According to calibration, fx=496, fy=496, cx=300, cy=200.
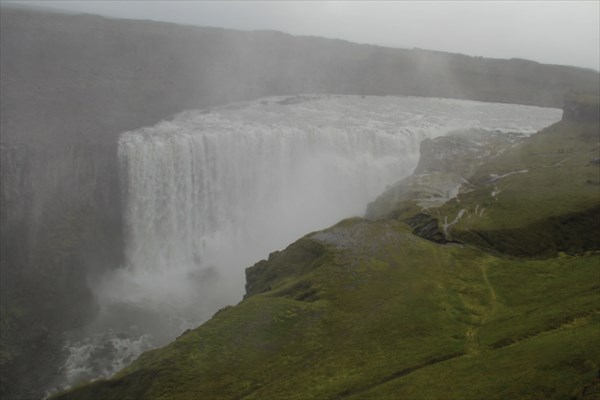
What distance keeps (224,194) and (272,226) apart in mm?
5365

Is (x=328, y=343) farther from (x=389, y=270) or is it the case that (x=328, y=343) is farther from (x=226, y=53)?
(x=226, y=53)

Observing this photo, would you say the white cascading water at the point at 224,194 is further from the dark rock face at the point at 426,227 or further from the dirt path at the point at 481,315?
the dirt path at the point at 481,315

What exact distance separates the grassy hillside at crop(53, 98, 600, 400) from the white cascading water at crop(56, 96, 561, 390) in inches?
553

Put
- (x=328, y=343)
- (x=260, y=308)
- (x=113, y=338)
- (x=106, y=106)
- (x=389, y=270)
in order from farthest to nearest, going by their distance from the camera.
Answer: (x=106, y=106)
(x=113, y=338)
(x=389, y=270)
(x=260, y=308)
(x=328, y=343)

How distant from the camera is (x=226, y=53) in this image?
79688 mm

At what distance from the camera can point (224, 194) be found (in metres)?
45.7

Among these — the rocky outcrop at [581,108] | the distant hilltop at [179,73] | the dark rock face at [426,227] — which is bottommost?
the dark rock face at [426,227]

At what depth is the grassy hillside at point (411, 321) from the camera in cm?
1377

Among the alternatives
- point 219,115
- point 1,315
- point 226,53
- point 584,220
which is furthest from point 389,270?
point 226,53

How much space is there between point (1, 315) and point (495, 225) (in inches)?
1266

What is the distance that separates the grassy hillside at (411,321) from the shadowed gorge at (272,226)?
101 millimetres

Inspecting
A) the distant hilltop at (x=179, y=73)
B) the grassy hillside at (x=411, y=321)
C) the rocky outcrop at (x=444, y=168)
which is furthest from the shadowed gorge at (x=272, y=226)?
the distant hilltop at (x=179, y=73)

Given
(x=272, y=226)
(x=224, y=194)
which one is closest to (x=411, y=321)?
(x=272, y=226)

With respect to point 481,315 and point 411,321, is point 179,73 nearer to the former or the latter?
point 411,321
